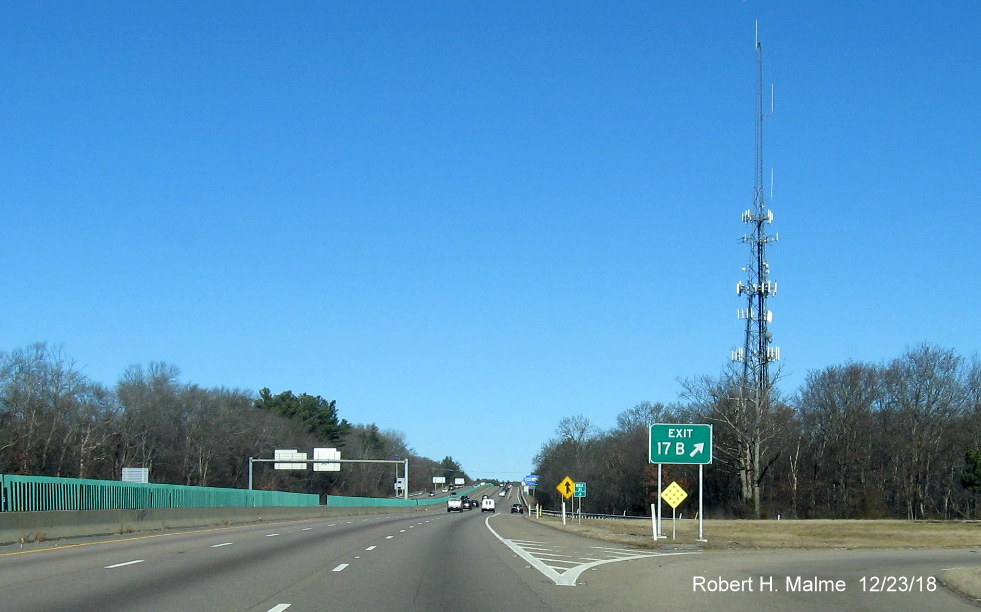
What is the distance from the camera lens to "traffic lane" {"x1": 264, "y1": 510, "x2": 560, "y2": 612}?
540 inches

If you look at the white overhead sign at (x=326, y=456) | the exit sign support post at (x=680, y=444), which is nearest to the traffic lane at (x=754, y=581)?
the exit sign support post at (x=680, y=444)

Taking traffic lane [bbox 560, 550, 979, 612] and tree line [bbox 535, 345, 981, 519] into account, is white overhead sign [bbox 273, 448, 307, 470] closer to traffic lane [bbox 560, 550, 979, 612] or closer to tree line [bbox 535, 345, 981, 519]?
tree line [bbox 535, 345, 981, 519]

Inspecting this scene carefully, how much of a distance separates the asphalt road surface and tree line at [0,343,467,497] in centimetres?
6955

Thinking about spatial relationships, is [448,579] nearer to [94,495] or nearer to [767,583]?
[767,583]

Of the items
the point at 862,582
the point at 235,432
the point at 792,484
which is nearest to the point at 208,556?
the point at 862,582

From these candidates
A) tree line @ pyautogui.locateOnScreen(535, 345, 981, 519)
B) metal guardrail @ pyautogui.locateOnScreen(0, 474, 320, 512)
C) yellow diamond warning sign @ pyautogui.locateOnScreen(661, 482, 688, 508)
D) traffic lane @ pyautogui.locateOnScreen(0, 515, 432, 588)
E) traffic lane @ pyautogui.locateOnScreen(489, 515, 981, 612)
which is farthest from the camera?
tree line @ pyautogui.locateOnScreen(535, 345, 981, 519)

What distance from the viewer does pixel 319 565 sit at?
2034cm

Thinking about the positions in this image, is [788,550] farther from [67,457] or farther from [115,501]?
[67,457]

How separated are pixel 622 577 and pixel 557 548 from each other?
10.3 metres

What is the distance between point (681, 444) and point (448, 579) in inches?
687

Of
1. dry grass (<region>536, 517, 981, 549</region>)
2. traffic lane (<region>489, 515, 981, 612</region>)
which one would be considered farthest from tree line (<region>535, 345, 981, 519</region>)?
traffic lane (<region>489, 515, 981, 612</region>)

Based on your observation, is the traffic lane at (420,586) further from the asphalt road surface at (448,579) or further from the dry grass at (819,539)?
the dry grass at (819,539)

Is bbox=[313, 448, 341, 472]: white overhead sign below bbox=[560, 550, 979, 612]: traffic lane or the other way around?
below

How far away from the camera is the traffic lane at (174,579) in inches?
532
